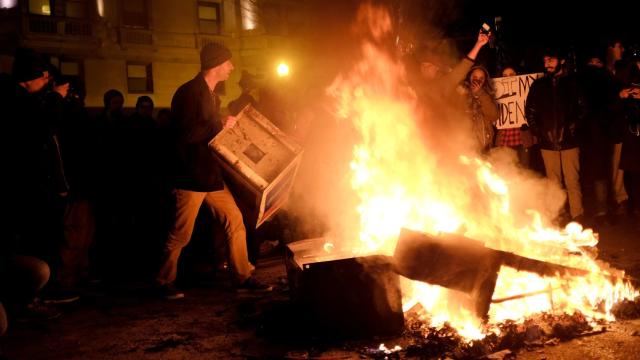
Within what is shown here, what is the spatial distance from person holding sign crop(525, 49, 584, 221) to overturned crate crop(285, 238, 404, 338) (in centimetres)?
515

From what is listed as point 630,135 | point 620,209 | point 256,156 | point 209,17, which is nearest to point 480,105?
point 630,135

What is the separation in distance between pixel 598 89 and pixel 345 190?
4.69 m

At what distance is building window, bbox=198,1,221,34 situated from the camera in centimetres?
3156

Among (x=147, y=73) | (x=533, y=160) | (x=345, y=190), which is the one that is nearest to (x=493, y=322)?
(x=345, y=190)

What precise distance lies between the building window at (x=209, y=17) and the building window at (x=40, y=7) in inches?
309

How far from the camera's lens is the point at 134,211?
821 cm

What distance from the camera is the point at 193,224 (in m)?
6.02

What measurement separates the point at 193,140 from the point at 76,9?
87.4ft

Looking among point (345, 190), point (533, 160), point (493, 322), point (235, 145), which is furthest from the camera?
point (533, 160)

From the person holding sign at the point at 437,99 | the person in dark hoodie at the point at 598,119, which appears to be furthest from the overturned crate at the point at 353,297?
the person in dark hoodie at the point at 598,119

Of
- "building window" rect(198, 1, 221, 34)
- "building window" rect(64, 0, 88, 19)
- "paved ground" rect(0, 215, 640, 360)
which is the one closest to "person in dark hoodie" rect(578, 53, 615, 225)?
"paved ground" rect(0, 215, 640, 360)

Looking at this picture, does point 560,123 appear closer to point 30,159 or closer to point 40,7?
point 30,159

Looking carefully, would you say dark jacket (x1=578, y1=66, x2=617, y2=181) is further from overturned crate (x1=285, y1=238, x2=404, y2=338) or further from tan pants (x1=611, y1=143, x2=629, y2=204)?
overturned crate (x1=285, y1=238, x2=404, y2=338)

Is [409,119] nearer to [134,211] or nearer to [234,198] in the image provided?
[234,198]
